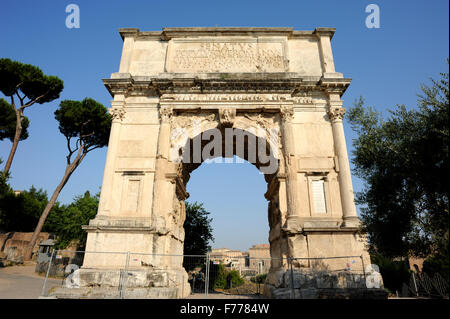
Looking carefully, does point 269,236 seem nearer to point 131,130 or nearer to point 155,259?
point 155,259

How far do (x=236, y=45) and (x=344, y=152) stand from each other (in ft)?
21.4

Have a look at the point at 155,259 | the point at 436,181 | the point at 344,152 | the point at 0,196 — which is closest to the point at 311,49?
the point at 344,152

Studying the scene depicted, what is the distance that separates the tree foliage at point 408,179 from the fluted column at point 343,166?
2962 millimetres

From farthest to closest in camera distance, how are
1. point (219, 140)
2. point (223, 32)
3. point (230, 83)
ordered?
point (223, 32), point (219, 140), point (230, 83)

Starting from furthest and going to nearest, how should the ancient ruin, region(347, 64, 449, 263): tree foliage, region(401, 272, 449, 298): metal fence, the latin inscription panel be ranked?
the latin inscription panel, region(401, 272, 449, 298): metal fence, the ancient ruin, region(347, 64, 449, 263): tree foliage

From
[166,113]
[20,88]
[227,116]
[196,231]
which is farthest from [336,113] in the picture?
[20,88]

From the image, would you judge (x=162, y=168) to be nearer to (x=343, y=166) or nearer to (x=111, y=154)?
(x=111, y=154)

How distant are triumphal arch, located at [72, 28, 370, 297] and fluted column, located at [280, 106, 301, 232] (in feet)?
0.12

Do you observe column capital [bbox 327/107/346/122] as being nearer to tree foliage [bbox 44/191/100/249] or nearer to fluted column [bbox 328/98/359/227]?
fluted column [bbox 328/98/359/227]

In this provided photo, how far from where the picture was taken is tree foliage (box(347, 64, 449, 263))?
4.95 meters

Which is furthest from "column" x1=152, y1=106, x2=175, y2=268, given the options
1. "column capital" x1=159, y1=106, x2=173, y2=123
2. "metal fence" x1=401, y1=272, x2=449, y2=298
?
"metal fence" x1=401, y1=272, x2=449, y2=298

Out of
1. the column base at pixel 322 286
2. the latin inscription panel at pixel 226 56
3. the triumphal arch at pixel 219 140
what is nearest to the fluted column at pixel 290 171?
the triumphal arch at pixel 219 140

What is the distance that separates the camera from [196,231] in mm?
22281

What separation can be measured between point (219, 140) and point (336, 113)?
478 cm
